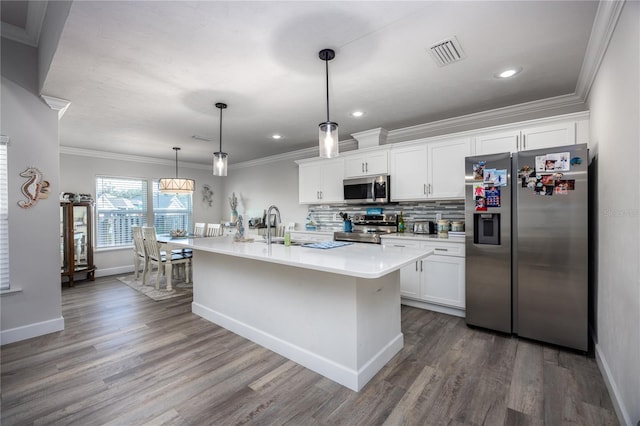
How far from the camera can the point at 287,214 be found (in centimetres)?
584

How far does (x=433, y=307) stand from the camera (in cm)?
345

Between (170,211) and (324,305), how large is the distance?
219 inches

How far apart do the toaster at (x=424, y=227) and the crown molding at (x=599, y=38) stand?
202 centimetres

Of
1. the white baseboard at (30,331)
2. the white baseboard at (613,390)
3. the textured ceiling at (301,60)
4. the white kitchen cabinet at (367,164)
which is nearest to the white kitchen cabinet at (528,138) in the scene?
the textured ceiling at (301,60)

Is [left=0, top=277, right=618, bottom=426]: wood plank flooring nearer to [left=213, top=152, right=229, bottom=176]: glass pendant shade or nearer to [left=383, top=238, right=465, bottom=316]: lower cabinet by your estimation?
[left=383, top=238, right=465, bottom=316]: lower cabinet

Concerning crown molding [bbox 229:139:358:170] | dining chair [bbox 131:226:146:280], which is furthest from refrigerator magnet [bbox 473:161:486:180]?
dining chair [bbox 131:226:146:280]

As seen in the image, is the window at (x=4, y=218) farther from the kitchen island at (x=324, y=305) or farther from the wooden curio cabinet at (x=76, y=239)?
the wooden curio cabinet at (x=76, y=239)

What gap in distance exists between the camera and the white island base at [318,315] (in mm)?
2004

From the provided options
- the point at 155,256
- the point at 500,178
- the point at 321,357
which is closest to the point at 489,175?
the point at 500,178

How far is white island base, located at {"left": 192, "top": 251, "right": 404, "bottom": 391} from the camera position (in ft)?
6.57

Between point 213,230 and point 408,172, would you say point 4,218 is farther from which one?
point 408,172

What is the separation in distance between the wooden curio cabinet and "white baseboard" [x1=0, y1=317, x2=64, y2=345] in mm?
2087

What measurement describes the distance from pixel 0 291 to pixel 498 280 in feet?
15.3

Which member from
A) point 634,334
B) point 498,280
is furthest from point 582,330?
point 634,334
